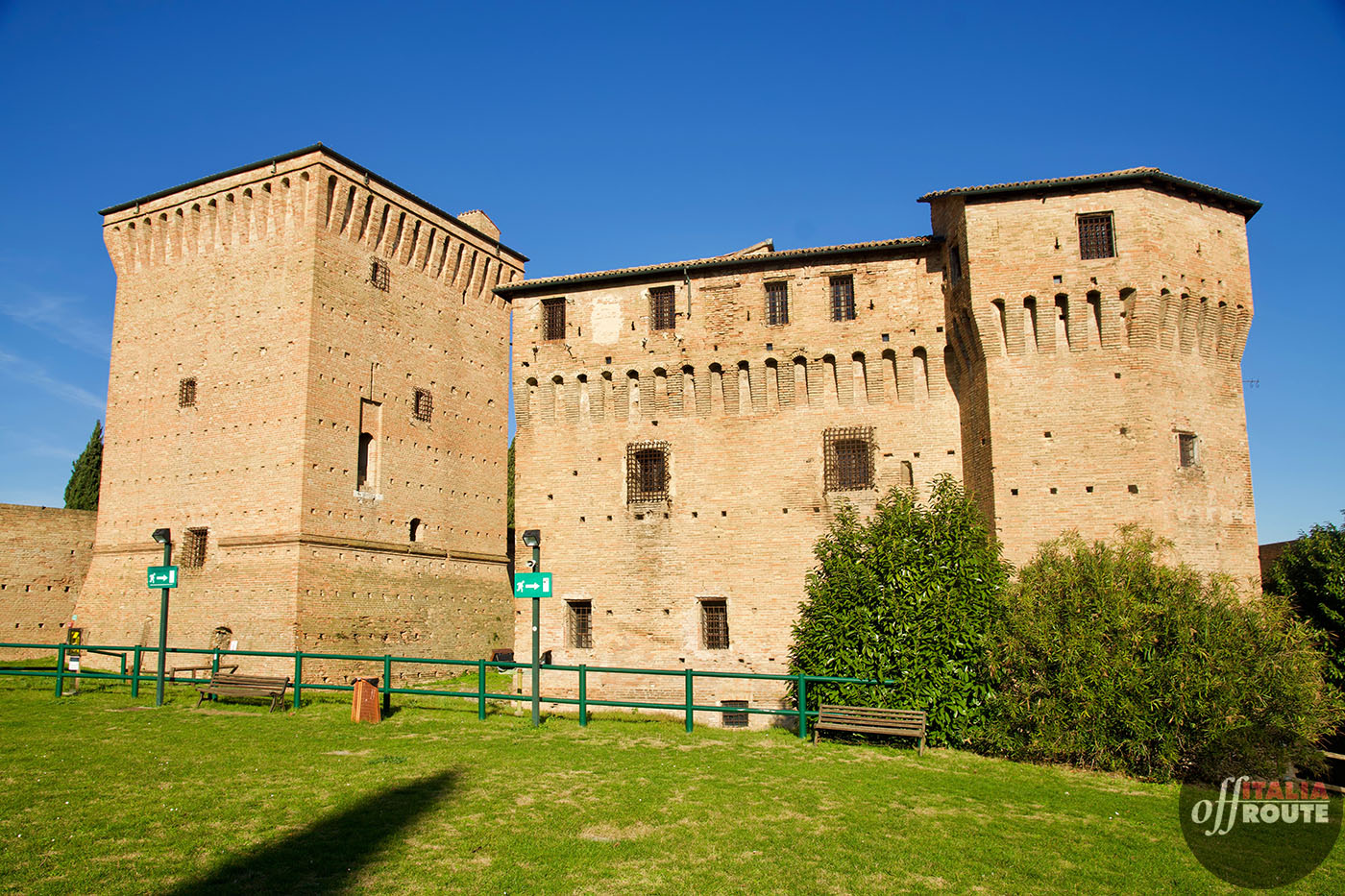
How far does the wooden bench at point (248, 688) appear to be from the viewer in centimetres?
1449

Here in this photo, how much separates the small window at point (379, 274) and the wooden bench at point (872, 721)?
812 inches

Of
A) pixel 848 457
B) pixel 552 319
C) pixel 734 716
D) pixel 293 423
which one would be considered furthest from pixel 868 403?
pixel 293 423

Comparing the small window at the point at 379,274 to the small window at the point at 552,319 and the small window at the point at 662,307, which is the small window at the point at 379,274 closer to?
the small window at the point at 552,319

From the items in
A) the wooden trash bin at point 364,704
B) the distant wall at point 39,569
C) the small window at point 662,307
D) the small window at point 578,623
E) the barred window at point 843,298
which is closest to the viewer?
the wooden trash bin at point 364,704

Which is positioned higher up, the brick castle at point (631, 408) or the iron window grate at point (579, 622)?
the brick castle at point (631, 408)

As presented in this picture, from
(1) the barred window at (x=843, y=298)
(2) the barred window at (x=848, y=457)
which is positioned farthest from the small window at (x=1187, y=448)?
(1) the barred window at (x=843, y=298)

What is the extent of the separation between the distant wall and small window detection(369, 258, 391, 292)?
501 inches

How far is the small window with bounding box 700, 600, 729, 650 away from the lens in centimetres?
1967

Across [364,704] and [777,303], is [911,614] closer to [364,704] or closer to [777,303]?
[364,704]

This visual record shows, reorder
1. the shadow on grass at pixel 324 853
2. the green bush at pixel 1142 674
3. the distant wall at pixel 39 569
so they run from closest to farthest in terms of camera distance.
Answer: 1. the shadow on grass at pixel 324 853
2. the green bush at pixel 1142 674
3. the distant wall at pixel 39 569

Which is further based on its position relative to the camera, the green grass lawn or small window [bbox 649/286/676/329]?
small window [bbox 649/286/676/329]

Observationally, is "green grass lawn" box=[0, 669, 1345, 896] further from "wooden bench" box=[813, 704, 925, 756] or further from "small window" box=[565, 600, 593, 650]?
"small window" box=[565, 600, 593, 650]

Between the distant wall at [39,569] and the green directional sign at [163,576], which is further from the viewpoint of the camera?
the distant wall at [39,569]

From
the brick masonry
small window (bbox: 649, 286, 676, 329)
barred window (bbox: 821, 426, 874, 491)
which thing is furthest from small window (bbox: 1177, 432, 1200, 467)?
small window (bbox: 649, 286, 676, 329)
